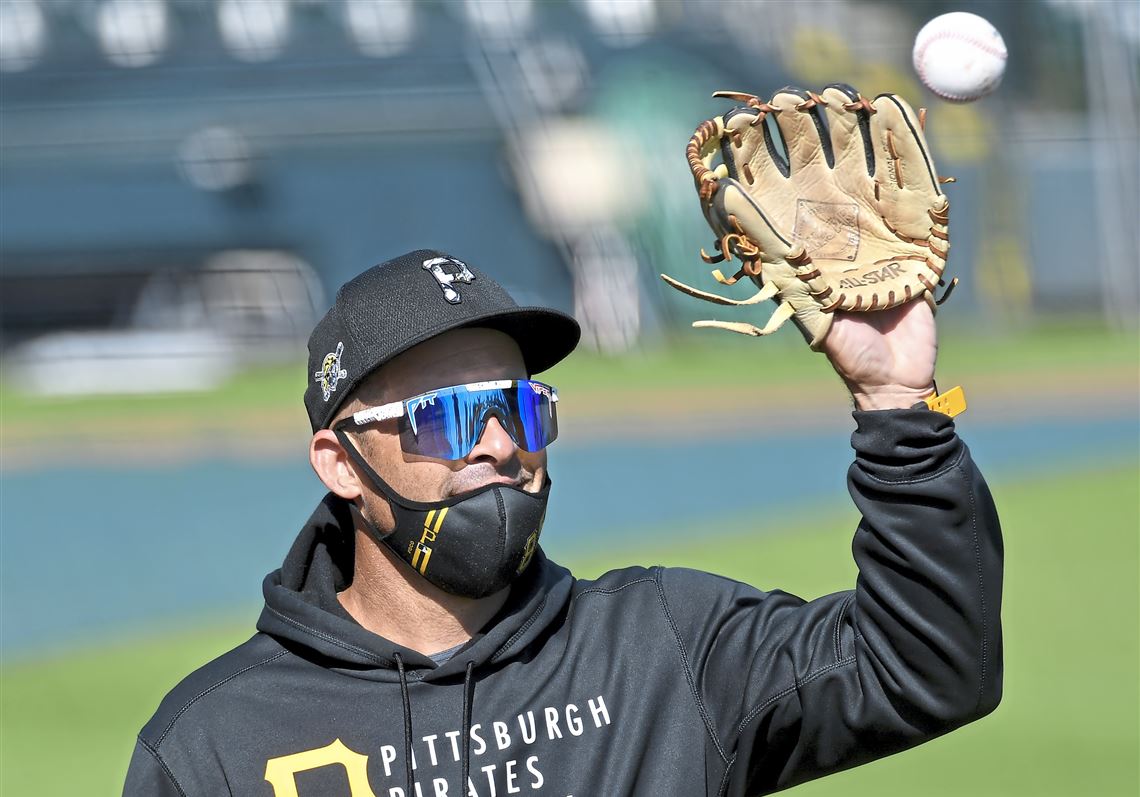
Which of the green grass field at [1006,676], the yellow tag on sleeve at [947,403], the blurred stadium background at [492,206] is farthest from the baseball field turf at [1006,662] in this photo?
the yellow tag on sleeve at [947,403]

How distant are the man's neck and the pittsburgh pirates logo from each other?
482 mm

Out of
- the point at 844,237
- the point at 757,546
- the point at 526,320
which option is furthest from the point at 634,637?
the point at 757,546

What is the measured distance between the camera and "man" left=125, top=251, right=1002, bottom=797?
2225 millimetres

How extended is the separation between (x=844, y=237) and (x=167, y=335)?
2250 cm

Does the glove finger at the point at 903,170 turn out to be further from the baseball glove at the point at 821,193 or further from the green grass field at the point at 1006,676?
the green grass field at the point at 1006,676

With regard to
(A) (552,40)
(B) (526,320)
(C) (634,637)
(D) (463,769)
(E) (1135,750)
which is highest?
(A) (552,40)

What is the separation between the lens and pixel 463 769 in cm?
234

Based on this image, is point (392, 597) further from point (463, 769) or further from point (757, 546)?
point (757, 546)

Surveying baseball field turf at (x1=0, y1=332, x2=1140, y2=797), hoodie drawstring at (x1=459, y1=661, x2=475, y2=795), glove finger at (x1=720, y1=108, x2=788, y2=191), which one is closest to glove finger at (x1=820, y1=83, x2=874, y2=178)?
glove finger at (x1=720, y1=108, x2=788, y2=191)

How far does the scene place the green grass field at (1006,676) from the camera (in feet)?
20.0

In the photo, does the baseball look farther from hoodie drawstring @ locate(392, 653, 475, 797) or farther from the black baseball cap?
hoodie drawstring @ locate(392, 653, 475, 797)

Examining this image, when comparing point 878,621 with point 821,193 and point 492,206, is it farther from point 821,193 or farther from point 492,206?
point 492,206

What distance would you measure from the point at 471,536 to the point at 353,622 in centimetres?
27

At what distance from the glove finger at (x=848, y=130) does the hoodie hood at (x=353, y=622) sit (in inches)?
36.4
